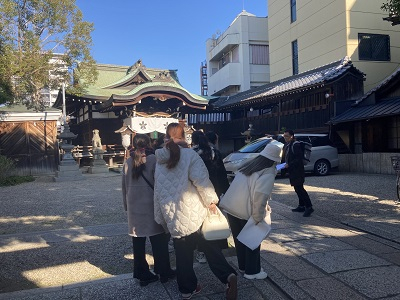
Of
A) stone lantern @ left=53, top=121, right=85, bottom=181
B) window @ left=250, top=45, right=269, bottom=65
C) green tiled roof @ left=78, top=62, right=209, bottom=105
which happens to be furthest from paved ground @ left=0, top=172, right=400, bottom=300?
window @ left=250, top=45, right=269, bottom=65

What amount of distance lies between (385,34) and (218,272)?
2053 centimetres

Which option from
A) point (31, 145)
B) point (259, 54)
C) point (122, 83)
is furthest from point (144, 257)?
point (259, 54)

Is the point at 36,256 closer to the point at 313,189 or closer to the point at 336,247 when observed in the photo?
the point at 336,247

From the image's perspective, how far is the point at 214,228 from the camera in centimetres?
305

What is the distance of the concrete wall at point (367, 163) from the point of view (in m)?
11.7

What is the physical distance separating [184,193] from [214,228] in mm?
435

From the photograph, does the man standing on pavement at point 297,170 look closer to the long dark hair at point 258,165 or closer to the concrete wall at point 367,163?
the long dark hair at point 258,165

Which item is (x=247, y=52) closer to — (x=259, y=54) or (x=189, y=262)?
(x=259, y=54)

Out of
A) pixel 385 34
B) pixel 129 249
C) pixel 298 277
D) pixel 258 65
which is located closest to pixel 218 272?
pixel 298 277

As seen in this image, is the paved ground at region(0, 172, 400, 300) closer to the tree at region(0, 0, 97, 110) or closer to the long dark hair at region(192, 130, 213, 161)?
the long dark hair at region(192, 130, 213, 161)

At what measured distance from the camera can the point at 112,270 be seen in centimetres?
384

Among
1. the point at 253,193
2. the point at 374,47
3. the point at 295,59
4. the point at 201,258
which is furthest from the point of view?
the point at 295,59

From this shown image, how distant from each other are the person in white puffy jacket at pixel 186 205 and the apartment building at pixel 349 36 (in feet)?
59.5

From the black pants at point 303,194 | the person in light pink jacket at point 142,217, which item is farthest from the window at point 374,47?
the person in light pink jacket at point 142,217
